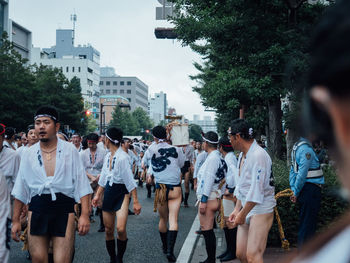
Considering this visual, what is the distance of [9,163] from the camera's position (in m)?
5.38

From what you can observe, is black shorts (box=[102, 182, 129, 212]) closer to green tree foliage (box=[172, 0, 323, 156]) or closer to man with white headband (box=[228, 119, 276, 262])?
man with white headband (box=[228, 119, 276, 262])

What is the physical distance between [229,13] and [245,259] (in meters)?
6.73

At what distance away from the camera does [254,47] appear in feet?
32.2

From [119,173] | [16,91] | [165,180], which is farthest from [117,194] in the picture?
[16,91]

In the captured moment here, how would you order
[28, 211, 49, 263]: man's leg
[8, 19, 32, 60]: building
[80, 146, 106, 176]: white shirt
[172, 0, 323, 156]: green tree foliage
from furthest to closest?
[8, 19, 32, 60]: building, [80, 146, 106, 176]: white shirt, [172, 0, 323, 156]: green tree foliage, [28, 211, 49, 263]: man's leg

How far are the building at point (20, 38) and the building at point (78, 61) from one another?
31516 mm

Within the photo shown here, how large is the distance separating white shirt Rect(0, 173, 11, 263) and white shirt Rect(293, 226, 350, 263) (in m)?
4.07

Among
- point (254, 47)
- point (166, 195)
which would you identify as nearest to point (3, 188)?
point (166, 195)

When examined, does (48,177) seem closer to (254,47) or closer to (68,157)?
(68,157)

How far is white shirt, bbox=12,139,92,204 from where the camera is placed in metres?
4.73

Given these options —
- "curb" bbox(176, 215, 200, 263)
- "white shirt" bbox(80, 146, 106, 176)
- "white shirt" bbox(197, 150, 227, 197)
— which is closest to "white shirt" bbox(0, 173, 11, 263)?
"white shirt" bbox(197, 150, 227, 197)

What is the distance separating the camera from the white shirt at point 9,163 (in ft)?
17.5

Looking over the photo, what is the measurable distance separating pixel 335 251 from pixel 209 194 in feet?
19.9

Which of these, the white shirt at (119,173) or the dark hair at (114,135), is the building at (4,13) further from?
the white shirt at (119,173)
